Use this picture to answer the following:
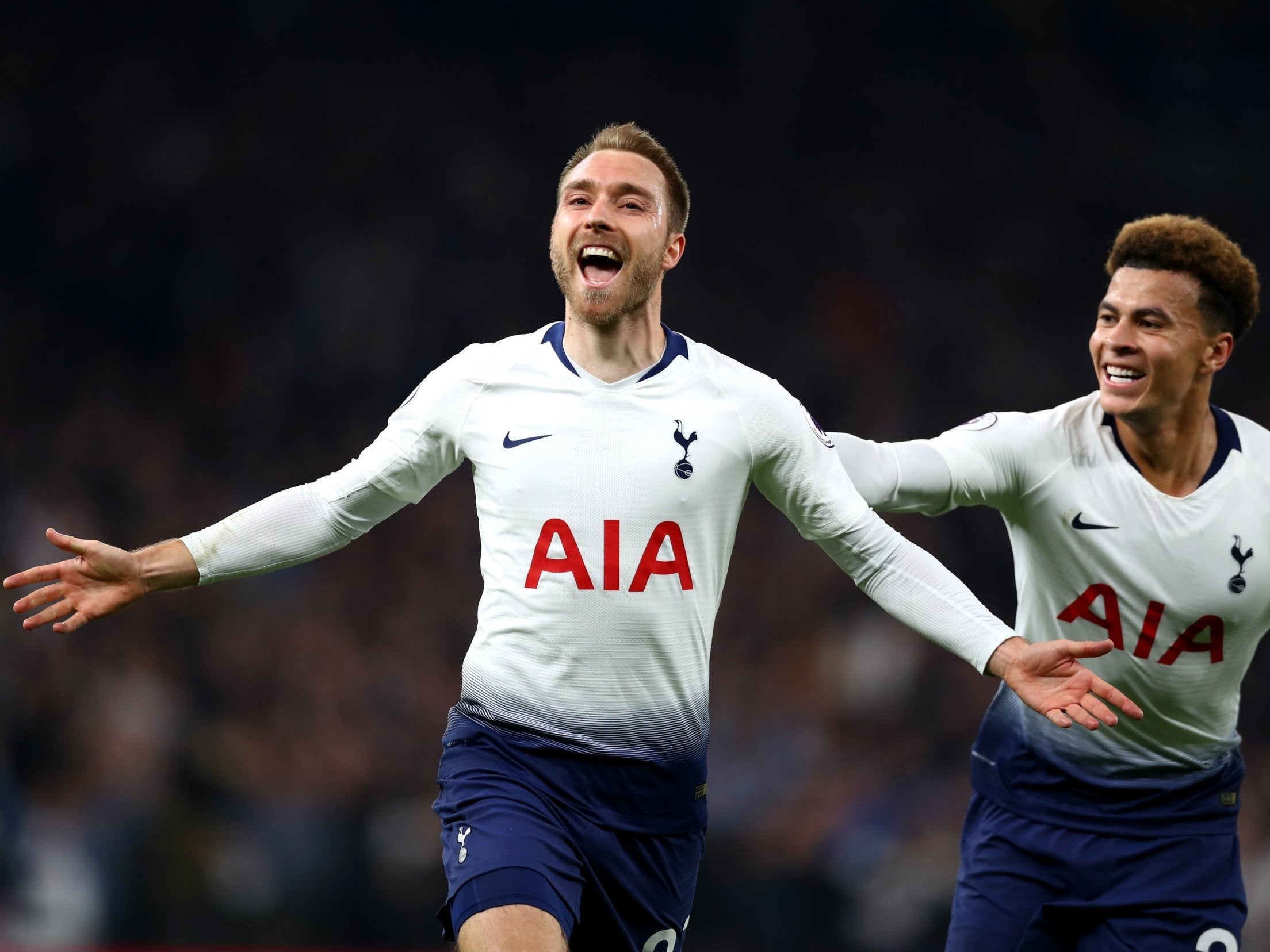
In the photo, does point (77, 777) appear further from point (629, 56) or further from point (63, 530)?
point (629, 56)

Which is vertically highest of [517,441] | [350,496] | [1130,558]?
[517,441]

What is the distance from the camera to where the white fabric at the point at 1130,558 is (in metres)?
4.44

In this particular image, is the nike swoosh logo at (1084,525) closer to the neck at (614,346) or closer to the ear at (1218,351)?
the ear at (1218,351)

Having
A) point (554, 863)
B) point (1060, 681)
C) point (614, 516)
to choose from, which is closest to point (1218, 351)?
point (1060, 681)

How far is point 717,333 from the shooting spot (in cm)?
A: 1123

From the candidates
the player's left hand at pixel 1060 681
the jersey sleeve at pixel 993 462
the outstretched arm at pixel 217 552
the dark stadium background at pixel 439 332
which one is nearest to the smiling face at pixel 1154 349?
the jersey sleeve at pixel 993 462

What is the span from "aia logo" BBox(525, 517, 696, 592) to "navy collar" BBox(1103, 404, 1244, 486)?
4.84ft

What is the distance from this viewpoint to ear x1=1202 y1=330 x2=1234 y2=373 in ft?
15.1

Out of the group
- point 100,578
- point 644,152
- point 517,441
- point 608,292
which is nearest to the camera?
point 100,578

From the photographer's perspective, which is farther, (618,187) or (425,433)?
(618,187)

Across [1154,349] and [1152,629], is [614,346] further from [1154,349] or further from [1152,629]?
[1152,629]

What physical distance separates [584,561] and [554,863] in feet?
2.55

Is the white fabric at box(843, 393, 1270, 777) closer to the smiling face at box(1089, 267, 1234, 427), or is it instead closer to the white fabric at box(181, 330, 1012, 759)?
the smiling face at box(1089, 267, 1234, 427)

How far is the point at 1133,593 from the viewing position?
4.45m
